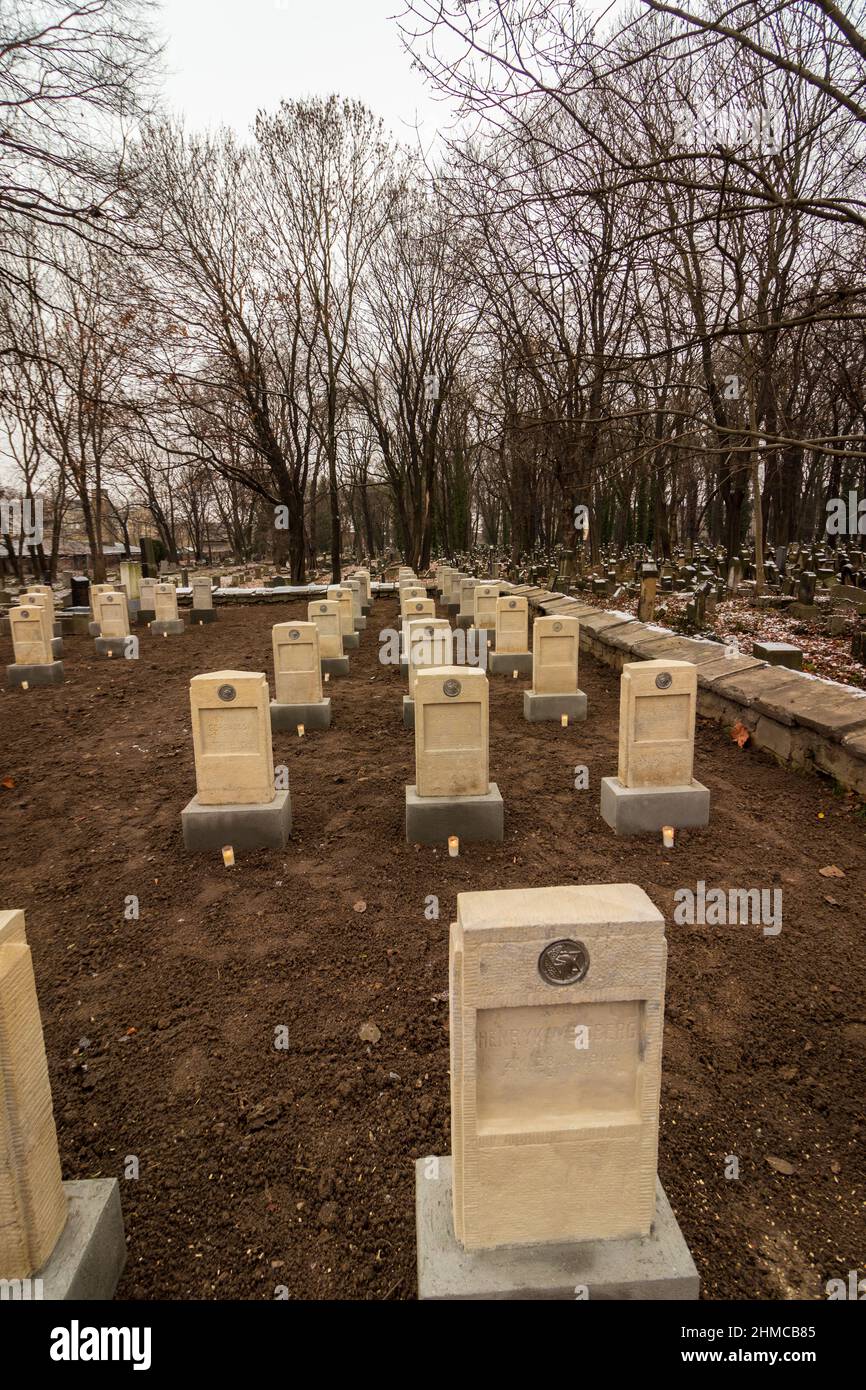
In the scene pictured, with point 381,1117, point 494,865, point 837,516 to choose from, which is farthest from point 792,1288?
point 837,516

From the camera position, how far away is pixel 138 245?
6223mm

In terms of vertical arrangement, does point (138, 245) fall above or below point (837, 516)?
above

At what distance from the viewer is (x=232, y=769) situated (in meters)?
5.32

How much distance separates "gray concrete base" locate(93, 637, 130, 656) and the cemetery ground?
786cm

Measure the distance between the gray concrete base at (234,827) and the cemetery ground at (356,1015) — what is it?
0.14 meters


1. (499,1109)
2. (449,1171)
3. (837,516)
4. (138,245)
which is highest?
(138,245)

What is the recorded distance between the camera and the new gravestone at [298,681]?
7991 millimetres

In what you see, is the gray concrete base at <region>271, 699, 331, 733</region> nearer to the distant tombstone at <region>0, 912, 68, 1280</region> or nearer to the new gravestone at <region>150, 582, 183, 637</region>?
the distant tombstone at <region>0, 912, 68, 1280</region>

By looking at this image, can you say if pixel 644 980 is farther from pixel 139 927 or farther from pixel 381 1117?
pixel 139 927

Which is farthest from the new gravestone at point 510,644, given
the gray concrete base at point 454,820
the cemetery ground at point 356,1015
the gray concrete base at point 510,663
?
the gray concrete base at point 454,820

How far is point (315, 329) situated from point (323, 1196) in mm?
24136

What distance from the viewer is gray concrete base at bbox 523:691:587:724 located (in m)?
8.44

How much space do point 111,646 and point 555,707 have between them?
382 inches

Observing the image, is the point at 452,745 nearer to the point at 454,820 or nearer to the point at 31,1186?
the point at 454,820
